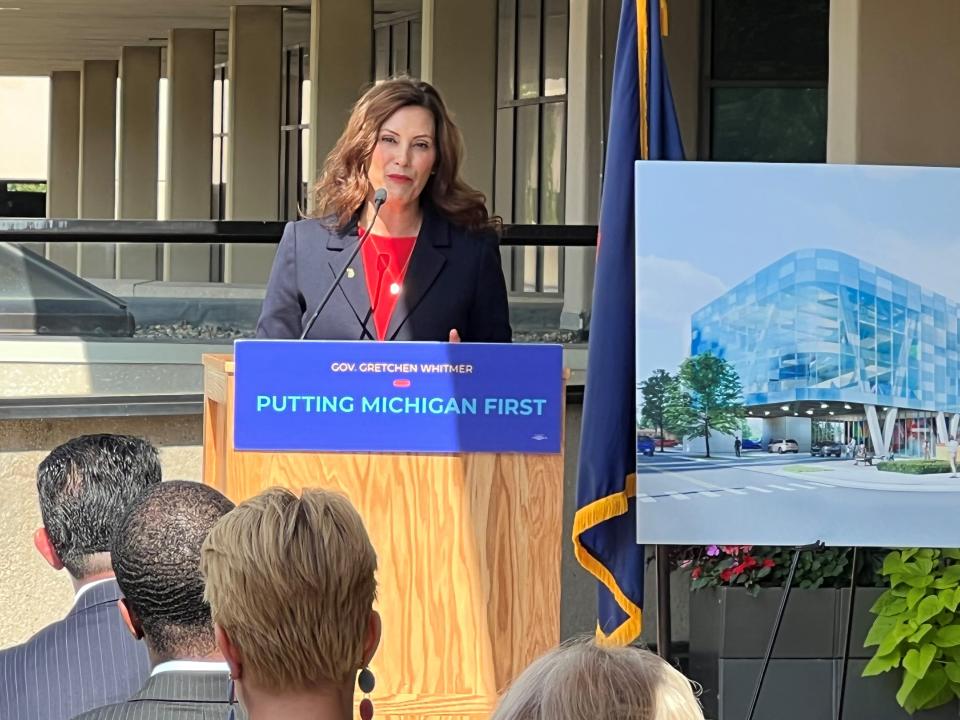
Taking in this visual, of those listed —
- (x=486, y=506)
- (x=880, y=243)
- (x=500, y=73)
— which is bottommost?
(x=486, y=506)

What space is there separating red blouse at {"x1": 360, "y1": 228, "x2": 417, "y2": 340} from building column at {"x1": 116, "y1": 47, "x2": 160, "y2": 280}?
22.0 metres

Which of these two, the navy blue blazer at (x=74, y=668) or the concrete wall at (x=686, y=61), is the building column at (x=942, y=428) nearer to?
the navy blue blazer at (x=74, y=668)

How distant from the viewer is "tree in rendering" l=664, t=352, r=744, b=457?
3418 mm

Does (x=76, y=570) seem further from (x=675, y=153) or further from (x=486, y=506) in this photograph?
(x=675, y=153)

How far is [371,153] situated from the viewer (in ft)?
12.2

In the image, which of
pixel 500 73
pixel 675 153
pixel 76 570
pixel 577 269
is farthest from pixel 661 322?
pixel 500 73

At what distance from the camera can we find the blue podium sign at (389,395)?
3.26 m

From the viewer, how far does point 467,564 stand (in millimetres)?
3340

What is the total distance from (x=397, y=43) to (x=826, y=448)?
16.7 m

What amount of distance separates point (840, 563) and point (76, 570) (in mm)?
2899

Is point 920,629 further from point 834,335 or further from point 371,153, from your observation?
point 371,153

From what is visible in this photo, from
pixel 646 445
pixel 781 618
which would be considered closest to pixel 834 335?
pixel 646 445

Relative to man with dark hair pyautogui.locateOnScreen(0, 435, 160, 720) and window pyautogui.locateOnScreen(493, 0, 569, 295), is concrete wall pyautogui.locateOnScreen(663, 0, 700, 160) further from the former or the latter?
man with dark hair pyautogui.locateOnScreen(0, 435, 160, 720)

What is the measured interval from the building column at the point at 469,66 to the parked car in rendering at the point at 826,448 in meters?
Result: 11.4
